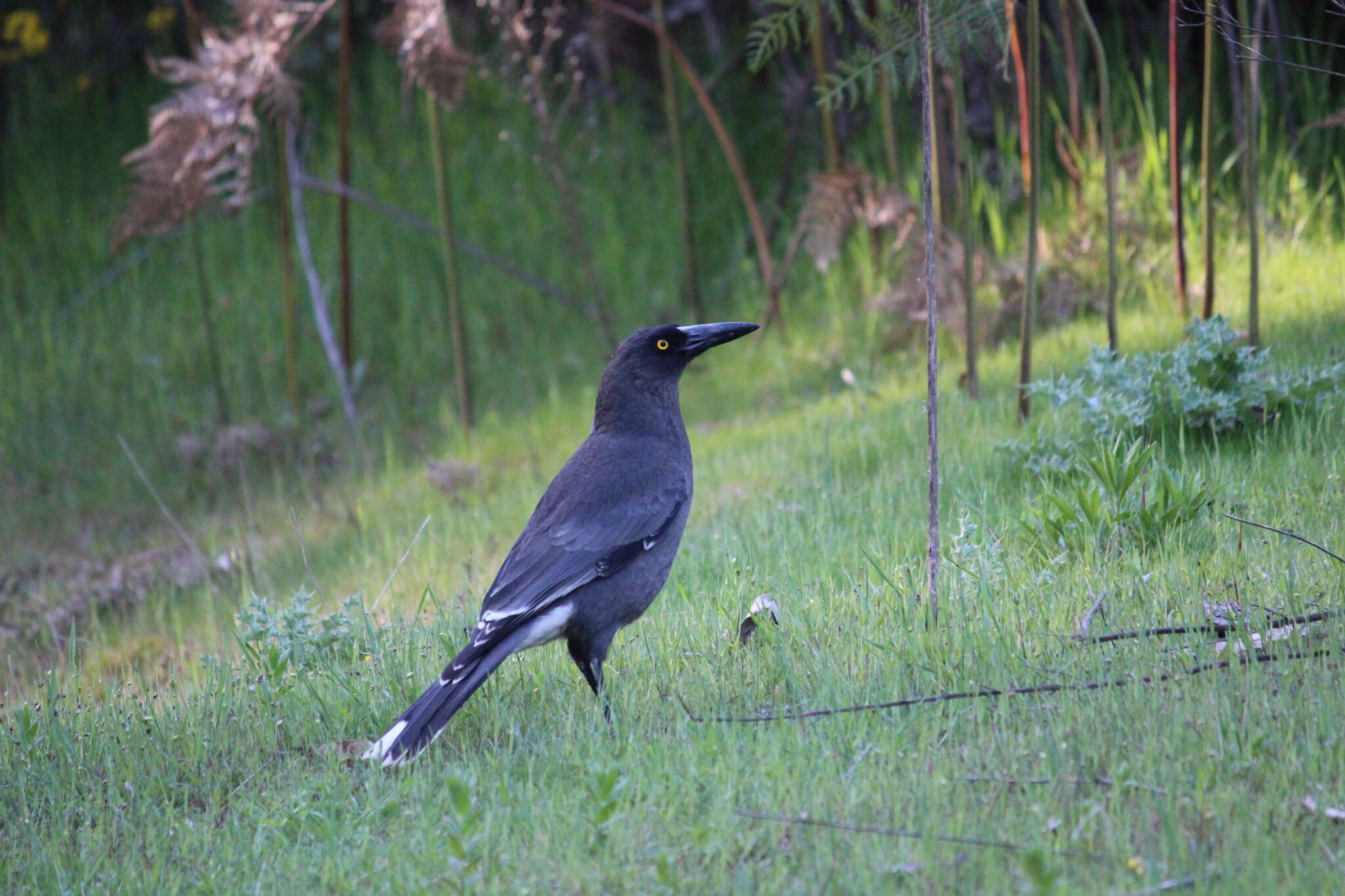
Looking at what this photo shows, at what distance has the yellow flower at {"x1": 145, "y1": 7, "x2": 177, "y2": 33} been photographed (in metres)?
11.1

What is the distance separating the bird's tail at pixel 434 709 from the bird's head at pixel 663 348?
148 centimetres

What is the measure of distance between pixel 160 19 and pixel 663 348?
8.73 m

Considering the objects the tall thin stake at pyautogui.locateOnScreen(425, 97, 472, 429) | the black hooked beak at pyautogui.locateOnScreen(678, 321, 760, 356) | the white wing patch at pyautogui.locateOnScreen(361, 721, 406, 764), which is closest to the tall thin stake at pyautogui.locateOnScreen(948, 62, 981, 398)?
the black hooked beak at pyautogui.locateOnScreen(678, 321, 760, 356)

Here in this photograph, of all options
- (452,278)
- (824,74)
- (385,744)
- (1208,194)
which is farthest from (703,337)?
(824,74)

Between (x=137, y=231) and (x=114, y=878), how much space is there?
5.91 m

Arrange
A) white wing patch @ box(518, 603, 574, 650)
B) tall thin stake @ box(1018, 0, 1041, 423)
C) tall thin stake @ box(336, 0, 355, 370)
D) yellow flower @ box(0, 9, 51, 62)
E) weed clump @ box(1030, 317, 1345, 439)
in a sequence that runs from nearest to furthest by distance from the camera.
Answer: white wing patch @ box(518, 603, 574, 650) < weed clump @ box(1030, 317, 1345, 439) < tall thin stake @ box(1018, 0, 1041, 423) < tall thin stake @ box(336, 0, 355, 370) < yellow flower @ box(0, 9, 51, 62)

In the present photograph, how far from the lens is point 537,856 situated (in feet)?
9.13

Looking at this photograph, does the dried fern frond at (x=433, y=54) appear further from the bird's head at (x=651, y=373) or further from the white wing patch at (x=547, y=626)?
the white wing patch at (x=547, y=626)

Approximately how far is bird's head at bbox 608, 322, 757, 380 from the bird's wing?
1.80 ft

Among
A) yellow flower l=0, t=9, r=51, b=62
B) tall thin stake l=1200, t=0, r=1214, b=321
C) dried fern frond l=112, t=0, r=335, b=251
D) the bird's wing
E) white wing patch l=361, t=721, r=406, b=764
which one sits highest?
yellow flower l=0, t=9, r=51, b=62

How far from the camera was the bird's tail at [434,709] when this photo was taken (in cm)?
335

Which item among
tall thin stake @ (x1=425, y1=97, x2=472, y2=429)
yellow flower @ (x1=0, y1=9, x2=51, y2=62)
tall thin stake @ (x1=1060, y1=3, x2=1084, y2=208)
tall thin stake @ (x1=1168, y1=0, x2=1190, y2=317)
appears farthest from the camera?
yellow flower @ (x1=0, y1=9, x2=51, y2=62)

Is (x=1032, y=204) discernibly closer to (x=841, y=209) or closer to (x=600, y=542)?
(x=841, y=209)

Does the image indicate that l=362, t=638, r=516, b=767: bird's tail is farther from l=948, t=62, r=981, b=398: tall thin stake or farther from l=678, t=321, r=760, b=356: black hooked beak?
l=948, t=62, r=981, b=398: tall thin stake
